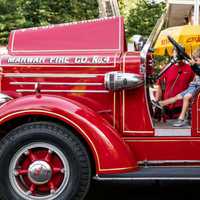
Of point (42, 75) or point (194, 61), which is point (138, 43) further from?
point (42, 75)

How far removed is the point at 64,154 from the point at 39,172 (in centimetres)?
27

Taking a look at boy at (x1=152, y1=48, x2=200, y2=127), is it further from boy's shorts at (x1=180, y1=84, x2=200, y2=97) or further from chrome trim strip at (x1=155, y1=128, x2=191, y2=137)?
chrome trim strip at (x1=155, y1=128, x2=191, y2=137)

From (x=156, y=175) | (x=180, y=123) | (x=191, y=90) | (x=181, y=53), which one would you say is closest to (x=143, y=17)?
(x=181, y=53)

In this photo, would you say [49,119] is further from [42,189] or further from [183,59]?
[183,59]

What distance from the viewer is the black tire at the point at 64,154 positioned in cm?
518

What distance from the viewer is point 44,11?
29.2 meters

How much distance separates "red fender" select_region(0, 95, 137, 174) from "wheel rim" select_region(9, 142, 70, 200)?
28 centimetres

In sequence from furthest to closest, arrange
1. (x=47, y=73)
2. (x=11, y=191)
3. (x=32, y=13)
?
1. (x=32, y=13)
2. (x=47, y=73)
3. (x=11, y=191)

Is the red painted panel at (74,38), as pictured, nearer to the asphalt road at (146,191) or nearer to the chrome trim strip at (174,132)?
the chrome trim strip at (174,132)

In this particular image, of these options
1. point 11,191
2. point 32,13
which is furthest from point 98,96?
point 32,13

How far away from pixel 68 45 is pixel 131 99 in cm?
83

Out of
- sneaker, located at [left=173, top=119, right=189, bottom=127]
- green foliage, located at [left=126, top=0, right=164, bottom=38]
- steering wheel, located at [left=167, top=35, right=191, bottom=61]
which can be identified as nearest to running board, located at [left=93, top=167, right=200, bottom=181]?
sneaker, located at [left=173, top=119, right=189, bottom=127]

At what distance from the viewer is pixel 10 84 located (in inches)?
221

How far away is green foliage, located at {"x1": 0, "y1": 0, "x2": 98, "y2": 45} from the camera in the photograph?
26.7 metres
